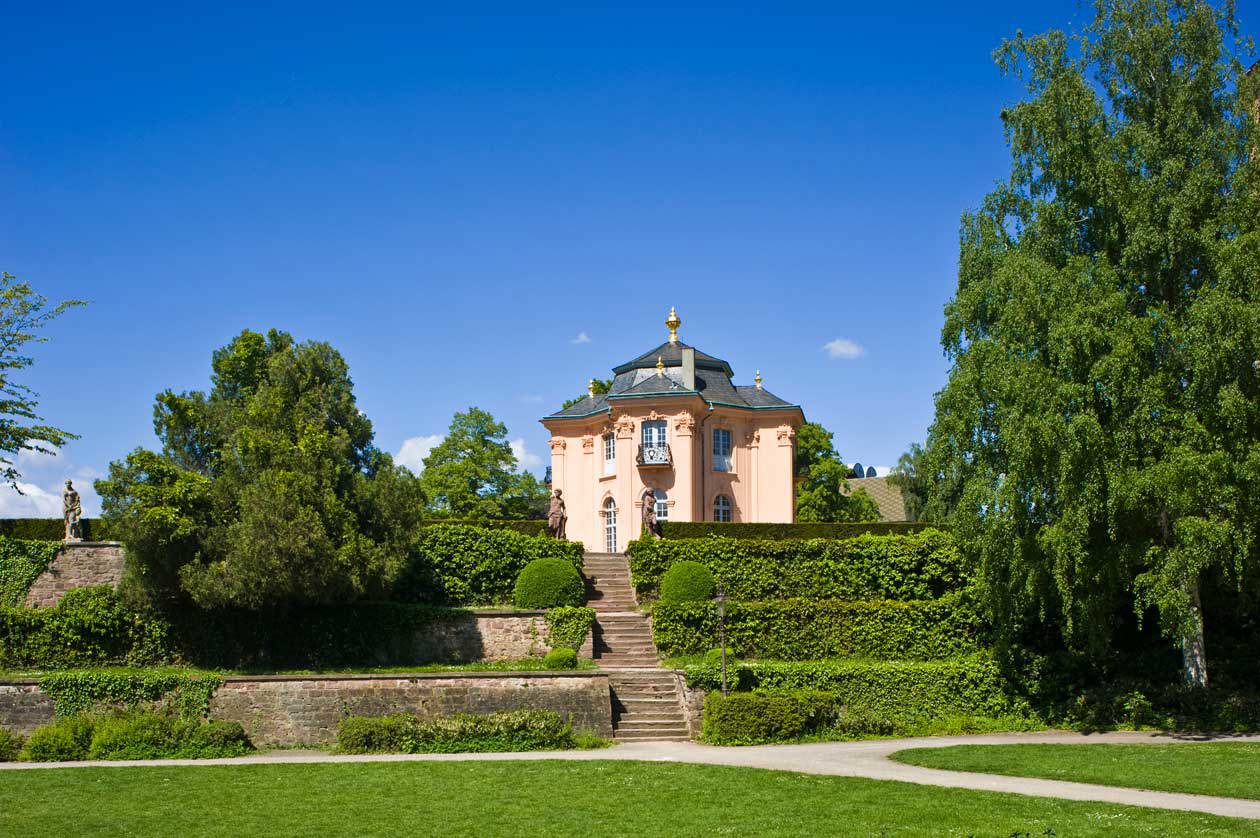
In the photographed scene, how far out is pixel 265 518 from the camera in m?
24.2

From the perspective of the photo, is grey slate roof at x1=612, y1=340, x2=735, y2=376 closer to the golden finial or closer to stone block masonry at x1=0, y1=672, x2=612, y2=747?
the golden finial

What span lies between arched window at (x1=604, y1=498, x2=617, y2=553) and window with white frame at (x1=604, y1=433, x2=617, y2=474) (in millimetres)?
1209

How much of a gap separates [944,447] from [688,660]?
313 inches

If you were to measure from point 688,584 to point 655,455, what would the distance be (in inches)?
513

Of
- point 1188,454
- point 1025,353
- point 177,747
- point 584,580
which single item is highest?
point 1025,353

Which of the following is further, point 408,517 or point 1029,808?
point 408,517

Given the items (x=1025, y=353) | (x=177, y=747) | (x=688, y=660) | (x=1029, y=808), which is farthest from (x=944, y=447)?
(x=177, y=747)

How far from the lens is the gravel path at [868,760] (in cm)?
1462

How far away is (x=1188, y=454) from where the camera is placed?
2012 cm

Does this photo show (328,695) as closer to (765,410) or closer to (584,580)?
(584,580)

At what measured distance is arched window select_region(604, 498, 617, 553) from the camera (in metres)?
43.5

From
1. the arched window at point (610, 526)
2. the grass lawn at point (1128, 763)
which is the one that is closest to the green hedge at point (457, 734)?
the grass lawn at point (1128, 763)

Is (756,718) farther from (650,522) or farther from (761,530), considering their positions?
(761,530)

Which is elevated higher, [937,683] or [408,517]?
[408,517]
